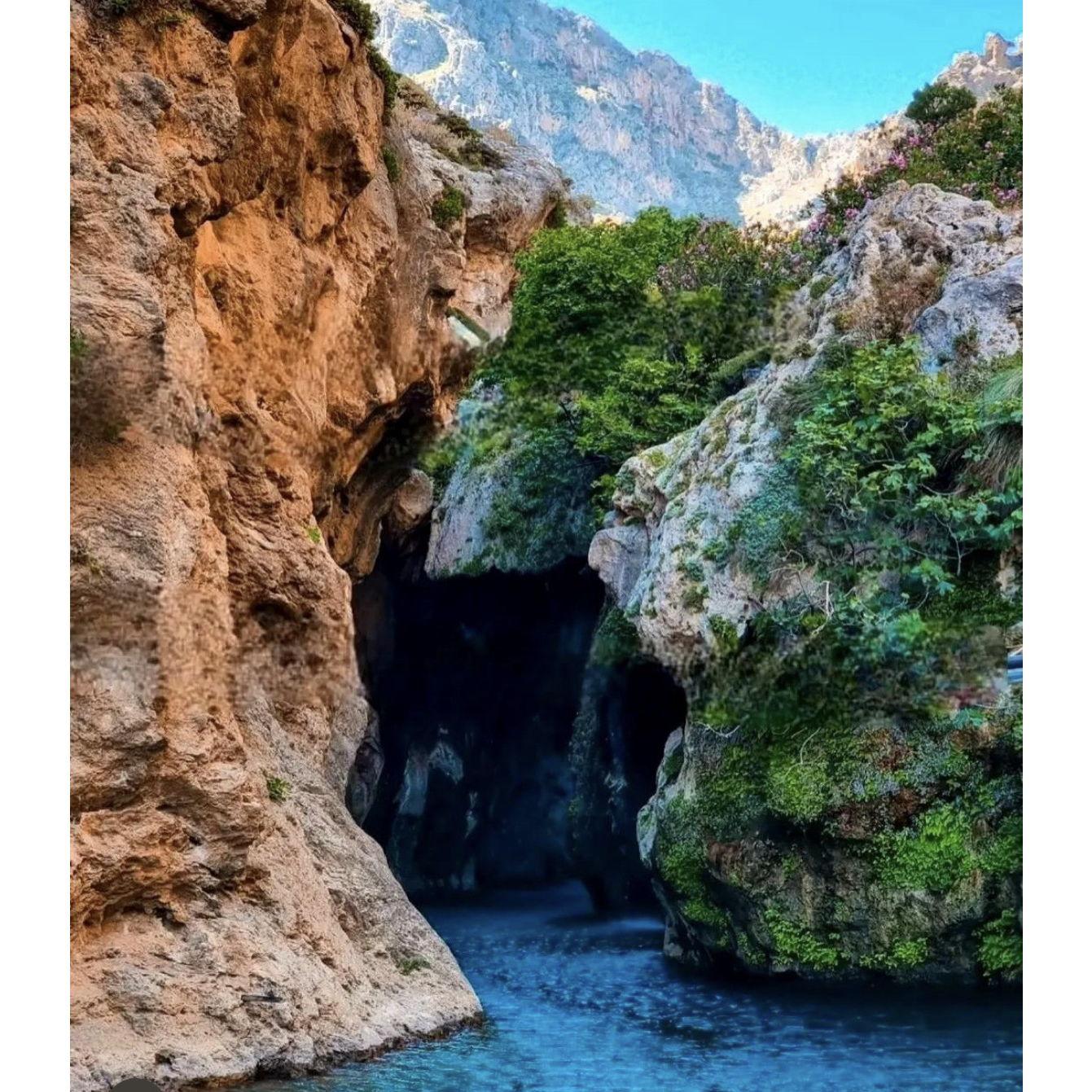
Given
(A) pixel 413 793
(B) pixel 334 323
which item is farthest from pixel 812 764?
(A) pixel 413 793

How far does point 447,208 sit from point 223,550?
8.24 metres

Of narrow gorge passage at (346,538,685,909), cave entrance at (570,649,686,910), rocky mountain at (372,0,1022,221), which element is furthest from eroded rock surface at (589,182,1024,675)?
narrow gorge passage at (346,538,685,909)

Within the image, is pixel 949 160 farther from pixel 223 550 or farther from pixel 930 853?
pixel 223 550

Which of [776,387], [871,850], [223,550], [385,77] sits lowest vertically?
[871,850]

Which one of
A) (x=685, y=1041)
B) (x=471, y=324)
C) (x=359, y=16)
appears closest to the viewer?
(x=685, y=1041)

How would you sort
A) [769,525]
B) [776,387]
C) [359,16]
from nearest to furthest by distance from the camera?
[359,16]
[769,525]
[776,387]

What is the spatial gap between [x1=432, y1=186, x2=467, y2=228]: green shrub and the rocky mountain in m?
1.73

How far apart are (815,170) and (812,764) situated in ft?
31.0

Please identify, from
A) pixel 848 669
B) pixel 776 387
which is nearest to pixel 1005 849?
pixel 848 669

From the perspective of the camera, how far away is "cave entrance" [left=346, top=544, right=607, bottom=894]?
25.1m

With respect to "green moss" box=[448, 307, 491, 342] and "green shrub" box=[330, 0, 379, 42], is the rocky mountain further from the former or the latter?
"green moss" box=[448, 307, 491, 342]

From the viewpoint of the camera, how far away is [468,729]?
2683 centimetres

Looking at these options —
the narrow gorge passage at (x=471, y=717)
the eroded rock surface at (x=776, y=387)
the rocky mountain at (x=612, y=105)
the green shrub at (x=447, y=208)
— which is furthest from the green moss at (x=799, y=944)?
the narrow gorge passage at (x=471, y=717)

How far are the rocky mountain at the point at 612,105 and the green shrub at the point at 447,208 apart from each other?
68.3 inches
